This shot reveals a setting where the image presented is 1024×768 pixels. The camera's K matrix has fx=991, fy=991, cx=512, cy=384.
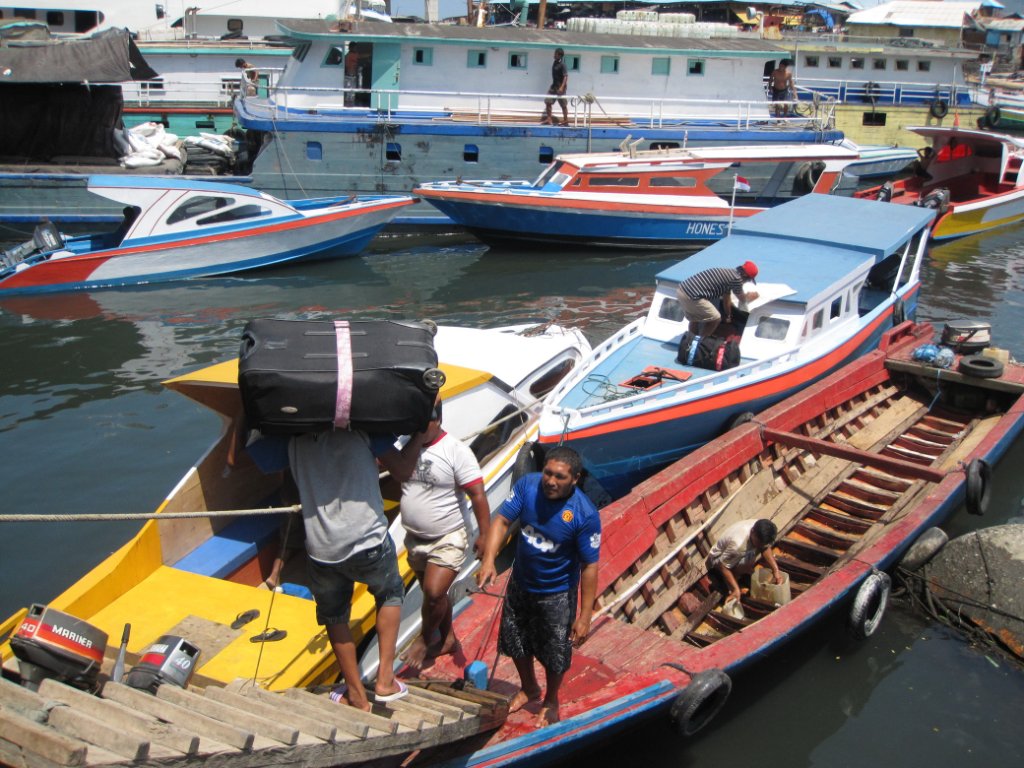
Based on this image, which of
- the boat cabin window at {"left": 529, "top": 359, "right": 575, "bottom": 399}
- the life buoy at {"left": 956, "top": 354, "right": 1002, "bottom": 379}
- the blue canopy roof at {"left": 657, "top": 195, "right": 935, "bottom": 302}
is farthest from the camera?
the blue canopy roof at {"left": 657, "top": 195, "right": 935, "bottom": 302}

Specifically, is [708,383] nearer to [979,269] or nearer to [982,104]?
[979,269]

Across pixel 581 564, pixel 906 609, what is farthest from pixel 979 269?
pixel 581 564

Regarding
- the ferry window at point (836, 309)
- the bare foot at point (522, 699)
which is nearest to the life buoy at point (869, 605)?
the bare foot at point (522, 699)

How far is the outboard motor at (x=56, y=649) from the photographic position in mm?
4801

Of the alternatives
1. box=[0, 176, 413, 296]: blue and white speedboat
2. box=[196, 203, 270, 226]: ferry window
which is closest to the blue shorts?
box=[0, 176, 413, 296]: blue and white speedboat

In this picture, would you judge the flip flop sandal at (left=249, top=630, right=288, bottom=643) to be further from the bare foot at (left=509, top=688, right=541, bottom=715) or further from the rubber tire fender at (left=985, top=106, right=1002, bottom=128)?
the rubber tire fender at (left=985, top=106, right=1002, bottom=128)

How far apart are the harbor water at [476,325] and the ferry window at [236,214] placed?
46.6 inches

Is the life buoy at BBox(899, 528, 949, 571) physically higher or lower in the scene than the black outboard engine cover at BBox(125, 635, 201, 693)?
lower

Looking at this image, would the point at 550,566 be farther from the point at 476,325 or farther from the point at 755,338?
the point at 476,325

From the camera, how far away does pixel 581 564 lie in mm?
5238

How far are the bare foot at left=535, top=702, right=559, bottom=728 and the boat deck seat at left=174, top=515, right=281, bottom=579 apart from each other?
276 centimetres

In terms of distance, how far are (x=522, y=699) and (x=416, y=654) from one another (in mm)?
741

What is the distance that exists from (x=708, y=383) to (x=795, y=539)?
2.05 m

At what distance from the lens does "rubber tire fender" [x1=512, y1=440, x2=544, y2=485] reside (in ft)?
29.0
